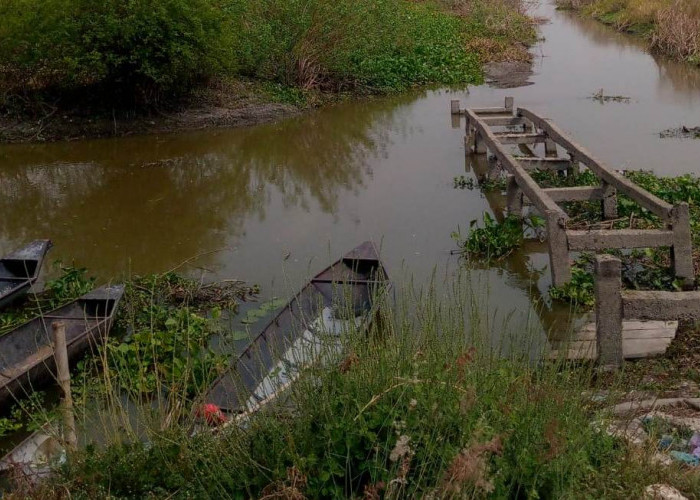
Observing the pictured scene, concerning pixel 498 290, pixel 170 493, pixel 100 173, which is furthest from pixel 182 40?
pixel 170 493

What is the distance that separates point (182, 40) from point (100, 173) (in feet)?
10.5

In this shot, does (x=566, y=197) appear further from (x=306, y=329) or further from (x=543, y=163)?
(x=306, y=329)

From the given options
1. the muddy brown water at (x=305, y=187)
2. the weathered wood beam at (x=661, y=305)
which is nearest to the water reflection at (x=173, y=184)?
the muddy brown water at (x=305, y=187)

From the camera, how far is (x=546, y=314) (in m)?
7.71

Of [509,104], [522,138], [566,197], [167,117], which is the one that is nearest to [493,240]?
[566,197]

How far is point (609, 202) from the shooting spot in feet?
31.0

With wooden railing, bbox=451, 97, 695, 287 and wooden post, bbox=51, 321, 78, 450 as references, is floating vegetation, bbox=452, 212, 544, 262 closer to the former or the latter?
wooden railing, bbox=451, 97, 695, 287

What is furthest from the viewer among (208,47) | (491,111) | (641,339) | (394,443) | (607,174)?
(208,47)

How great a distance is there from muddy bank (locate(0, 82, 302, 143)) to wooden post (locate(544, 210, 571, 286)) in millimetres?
9855

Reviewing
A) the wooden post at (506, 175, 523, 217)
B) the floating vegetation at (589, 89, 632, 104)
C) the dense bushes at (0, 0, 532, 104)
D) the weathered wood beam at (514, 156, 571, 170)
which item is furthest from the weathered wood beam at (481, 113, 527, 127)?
the dense bushes at (0, 0, 532, 104)

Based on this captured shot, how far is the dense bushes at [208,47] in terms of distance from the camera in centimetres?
1448

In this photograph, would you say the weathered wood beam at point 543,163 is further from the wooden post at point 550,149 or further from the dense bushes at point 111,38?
the dense bushes at point 111,38

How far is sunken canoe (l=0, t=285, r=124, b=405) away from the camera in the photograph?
612 cm

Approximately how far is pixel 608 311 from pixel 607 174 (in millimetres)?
3589
